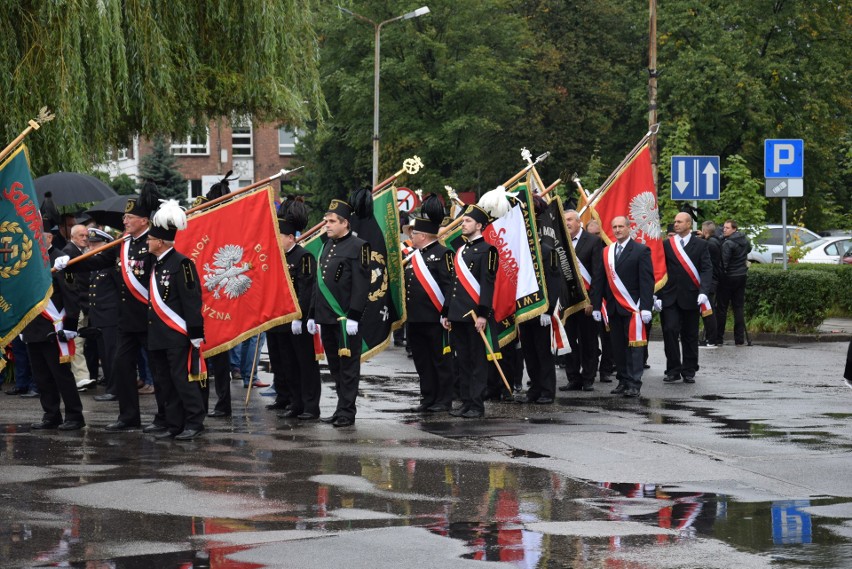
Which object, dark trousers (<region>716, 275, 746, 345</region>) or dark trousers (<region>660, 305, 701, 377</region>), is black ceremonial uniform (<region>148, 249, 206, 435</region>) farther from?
dark trousers (<region>716, 275, 746, 345</region>)

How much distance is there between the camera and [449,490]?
943 centimetres

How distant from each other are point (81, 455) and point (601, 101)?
42.4 meters

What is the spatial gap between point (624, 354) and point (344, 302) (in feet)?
13.0

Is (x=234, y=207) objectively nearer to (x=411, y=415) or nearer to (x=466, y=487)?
(x=411, y=415)

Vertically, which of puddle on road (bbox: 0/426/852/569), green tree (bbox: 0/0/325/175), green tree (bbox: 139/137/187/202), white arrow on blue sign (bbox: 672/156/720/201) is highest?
green tree (bbox: 139/137/187/202)

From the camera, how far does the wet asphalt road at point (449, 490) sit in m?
Answer: 7.55

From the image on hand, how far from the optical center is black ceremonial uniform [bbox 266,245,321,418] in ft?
44.4

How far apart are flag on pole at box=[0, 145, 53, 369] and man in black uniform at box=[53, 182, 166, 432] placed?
0.68 metres

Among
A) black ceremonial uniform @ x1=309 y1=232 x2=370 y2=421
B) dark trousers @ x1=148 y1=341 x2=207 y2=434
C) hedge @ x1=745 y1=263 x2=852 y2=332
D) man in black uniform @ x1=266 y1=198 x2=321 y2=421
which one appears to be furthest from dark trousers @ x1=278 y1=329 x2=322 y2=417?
hedge @ x1=745 y1=263 x2=852 y2=332

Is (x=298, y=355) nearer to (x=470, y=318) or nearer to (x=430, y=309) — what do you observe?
(x=430, y=309)

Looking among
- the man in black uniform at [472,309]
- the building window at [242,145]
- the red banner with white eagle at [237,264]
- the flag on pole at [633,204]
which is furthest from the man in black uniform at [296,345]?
the building window at [242,145]

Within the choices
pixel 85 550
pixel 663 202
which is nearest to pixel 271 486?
pixel 85 550

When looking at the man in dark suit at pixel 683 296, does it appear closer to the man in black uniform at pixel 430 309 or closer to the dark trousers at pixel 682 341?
the dark trousers at pixel 682 341

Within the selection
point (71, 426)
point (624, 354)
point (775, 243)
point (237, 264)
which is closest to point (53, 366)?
point (71, 426)
